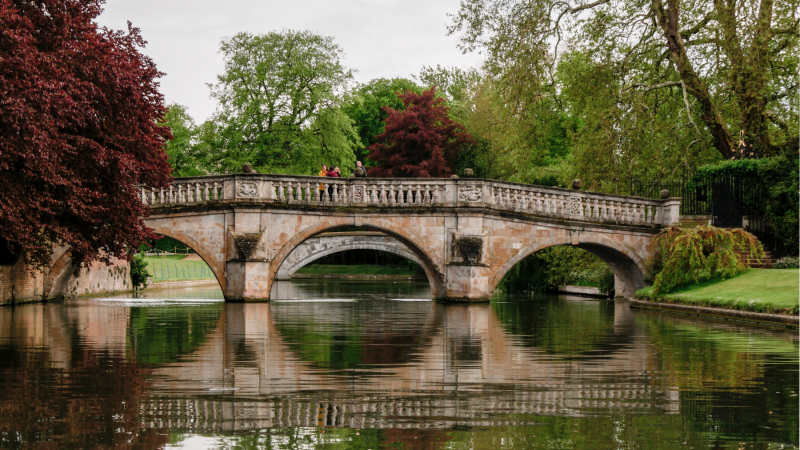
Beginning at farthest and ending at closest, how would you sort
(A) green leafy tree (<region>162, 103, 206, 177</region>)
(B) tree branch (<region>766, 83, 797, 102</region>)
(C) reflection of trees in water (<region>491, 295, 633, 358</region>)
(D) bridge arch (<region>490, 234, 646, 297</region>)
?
(A) green leafy tree (<region>162, 103, 206, 177</region>) < (B) tree branch (<region>766, 83, 797, 102</region>) < (D) bridge arch (<region>490, 234, 646, 297</region>) < (C) reflection of trees in water (<region>491, 295, 633, 358</region>)

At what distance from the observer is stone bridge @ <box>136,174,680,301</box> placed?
2144 cm

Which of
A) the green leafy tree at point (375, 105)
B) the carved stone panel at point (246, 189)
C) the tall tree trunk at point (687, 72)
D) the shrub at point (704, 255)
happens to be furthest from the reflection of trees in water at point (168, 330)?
the green leafy tree at point (375, 105)

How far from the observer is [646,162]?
2472 centimetres

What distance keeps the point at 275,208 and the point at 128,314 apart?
16.7ft

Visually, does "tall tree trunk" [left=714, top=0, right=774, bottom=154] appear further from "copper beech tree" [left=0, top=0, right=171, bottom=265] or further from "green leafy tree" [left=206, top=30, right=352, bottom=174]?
"green leafy tree" [left=206, top=30, right=352, bottom=174]

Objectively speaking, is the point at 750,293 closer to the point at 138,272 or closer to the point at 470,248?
the point at 470,248

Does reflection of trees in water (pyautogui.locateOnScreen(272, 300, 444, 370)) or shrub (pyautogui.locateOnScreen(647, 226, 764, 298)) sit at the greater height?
shrub (pyautogui.locateOnScreen(647, 226, 764, 298))

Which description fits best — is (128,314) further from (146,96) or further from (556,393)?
(556,393)

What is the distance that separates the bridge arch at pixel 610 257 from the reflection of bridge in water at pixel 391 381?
909 cm

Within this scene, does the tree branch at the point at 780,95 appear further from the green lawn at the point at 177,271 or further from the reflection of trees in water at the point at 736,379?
the green lawn at the point at 177,271

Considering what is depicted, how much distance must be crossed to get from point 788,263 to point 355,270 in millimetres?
38643

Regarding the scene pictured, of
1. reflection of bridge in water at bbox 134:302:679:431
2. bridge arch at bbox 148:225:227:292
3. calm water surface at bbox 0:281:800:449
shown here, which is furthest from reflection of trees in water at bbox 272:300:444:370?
bridge arch at bbox 148:225:227:292

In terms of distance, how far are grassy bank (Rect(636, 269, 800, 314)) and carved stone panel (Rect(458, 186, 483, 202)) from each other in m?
4.70

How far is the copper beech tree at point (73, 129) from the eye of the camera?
15.0m
